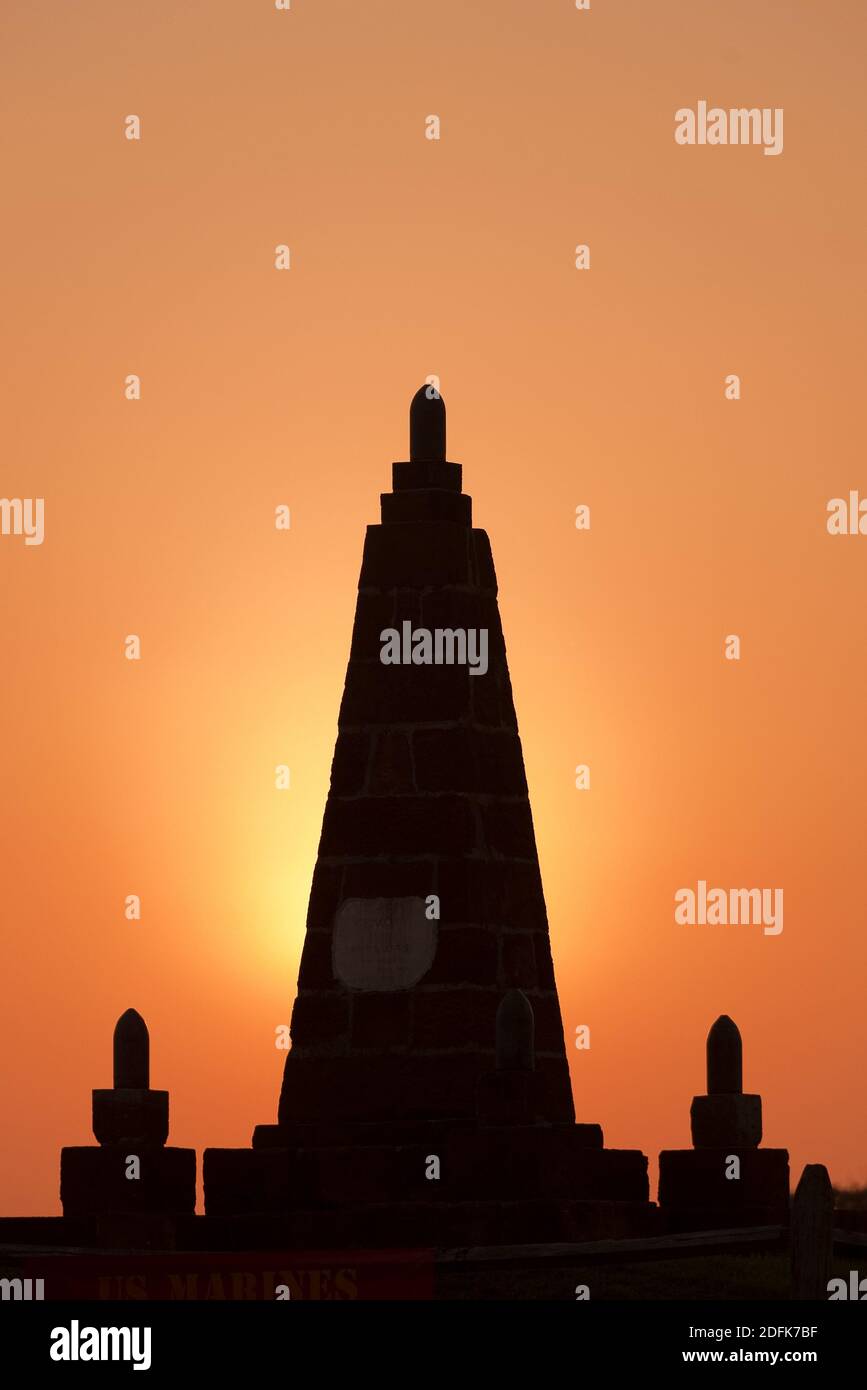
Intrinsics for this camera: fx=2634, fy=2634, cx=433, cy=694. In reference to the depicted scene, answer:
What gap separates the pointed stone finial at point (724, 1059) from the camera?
2109 cm

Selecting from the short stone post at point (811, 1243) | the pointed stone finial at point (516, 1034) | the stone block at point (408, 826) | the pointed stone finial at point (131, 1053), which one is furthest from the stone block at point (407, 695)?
the short stone post at point (811, 1243)

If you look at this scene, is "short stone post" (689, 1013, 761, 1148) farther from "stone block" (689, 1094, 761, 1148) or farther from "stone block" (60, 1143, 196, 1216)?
"stone block" (60, 1143, 196, 1216)

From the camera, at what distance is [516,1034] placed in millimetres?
19406

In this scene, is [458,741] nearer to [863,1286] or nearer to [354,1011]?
[354,1011]

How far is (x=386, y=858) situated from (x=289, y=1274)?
3715 mm

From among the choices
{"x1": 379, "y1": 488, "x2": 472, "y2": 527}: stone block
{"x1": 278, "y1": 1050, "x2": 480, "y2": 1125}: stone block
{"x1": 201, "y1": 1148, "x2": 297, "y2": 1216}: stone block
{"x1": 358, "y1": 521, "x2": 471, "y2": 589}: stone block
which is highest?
{"x1": 379, "y1": 488, "x2": 472, "y2": 527}: stone block

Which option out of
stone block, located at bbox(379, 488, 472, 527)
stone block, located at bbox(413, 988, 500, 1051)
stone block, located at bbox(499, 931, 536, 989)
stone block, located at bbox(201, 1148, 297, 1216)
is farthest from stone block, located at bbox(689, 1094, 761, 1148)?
stone block, located at bbox(379, 488, 472, 527)

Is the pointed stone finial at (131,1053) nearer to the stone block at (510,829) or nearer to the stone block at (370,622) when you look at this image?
the stone block at (510,829)

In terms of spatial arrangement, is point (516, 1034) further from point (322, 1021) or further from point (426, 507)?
point (426, 507)

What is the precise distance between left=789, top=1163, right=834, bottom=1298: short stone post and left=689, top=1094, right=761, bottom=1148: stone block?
2.94 meters

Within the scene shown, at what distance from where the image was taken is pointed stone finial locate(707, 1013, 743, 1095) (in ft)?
69.2

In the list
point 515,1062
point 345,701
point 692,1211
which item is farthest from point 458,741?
point 692,1211

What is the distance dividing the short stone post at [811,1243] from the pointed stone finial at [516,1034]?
239 cm

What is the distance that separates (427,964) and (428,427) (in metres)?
4.30
